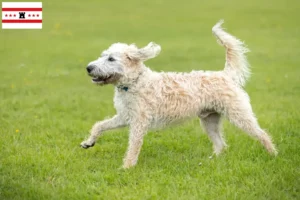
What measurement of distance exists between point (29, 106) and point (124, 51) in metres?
4.69

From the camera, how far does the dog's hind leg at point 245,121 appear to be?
6.81 meters

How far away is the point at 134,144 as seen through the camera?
661 centimetres

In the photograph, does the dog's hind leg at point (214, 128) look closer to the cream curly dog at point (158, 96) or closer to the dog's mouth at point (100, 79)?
the cream curly dog at point (158, 96)

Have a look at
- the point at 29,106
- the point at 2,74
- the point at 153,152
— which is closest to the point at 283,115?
the point at 153,152

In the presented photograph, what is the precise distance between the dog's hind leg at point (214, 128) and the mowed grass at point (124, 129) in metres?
0.21

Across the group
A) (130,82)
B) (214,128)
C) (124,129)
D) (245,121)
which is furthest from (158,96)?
(124,129)

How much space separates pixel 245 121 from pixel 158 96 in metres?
1.25

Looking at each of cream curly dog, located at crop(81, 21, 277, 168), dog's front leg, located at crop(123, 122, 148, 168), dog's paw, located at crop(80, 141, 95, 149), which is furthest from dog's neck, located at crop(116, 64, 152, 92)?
dog's paw, located at crop(80, 141, 95, 149)

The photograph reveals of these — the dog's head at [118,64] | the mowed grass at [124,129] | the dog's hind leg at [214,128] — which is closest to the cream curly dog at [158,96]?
the dog's head at [118,64]

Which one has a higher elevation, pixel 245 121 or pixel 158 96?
pixel 158 96

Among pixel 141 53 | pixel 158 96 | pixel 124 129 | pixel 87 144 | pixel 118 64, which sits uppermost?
pixel 141 53

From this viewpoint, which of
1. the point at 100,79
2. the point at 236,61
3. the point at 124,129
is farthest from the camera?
the point at 124,129

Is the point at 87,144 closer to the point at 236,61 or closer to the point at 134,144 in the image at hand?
the point at 134,144

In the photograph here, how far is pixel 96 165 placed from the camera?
665 cm
